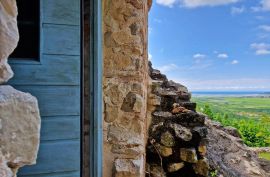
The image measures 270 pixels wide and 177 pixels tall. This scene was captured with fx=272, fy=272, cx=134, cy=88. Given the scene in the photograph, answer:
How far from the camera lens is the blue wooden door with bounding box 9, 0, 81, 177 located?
3.30ft

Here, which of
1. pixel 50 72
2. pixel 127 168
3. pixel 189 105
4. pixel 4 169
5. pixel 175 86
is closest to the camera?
pixel 4 169

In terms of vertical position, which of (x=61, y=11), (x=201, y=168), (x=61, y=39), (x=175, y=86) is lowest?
(x=201, y=168)

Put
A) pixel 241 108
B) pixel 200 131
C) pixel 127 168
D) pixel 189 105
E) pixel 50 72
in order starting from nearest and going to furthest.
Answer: pixel 50 72 < pixel 127 168 < pixel 200 131 < pixel 189 105 < pixel 241 108

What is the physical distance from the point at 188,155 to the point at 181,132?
22 centimetres

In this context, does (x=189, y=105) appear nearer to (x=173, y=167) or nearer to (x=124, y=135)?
A: (x=173, y=167)

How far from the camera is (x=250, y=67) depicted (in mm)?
12961

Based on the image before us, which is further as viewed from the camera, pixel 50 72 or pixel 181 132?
pixel 181 132

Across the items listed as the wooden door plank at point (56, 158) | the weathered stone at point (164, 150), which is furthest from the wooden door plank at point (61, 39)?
the weathered stone at point (164, 150)

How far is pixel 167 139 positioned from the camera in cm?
255

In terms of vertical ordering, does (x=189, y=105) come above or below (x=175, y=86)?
below

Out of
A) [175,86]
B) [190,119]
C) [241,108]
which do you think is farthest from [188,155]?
[241,108]

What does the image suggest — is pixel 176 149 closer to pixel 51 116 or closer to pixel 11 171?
pixel 51 116

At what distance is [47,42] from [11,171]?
Answer: 0.53 m

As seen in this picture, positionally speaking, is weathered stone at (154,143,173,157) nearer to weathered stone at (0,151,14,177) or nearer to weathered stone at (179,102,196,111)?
weathered stone at (179,102,196,111)
